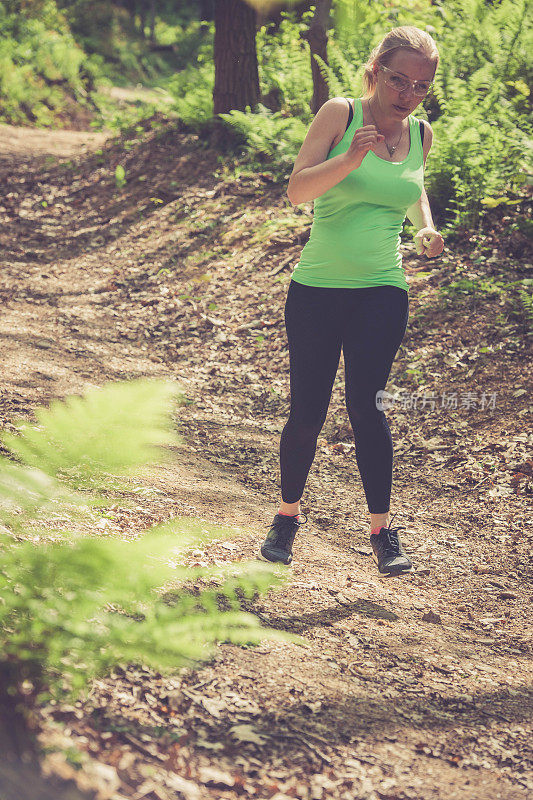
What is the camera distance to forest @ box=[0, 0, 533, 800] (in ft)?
6.25

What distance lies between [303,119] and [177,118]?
2651 millimetres

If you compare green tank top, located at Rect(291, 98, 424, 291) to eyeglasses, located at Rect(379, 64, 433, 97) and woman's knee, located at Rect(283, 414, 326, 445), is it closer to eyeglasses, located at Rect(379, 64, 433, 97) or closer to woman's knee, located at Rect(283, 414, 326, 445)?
eyeglasses, located at Rect(379, 64, 433, 97)

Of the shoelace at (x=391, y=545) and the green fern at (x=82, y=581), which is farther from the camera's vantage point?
the shoelace at (x=391, y=545)

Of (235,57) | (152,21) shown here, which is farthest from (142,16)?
(235,57)

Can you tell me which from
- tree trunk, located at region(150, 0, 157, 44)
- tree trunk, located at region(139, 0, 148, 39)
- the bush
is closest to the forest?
the bush

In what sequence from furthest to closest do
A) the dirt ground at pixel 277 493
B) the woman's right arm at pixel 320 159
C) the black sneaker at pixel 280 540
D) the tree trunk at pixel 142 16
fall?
the tree trunk at pixel 142 16, the black sneaker at pixel 280 540, the woman's right arm at pixel 320 159, the dirt ground at pixel 277 493

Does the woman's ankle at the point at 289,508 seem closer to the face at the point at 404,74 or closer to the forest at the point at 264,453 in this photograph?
the forest at the point at 264,453

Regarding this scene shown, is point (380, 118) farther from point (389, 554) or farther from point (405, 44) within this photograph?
point (389, 554)

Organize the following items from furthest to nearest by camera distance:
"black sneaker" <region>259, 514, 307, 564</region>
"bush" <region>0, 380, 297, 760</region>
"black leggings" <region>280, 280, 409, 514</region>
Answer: "black sneaker" <region>259, 514, 307, 564</region>, "black leggings" <region>280, 280, 409, 514</region>, "bush" <region>0, 380, 297, 760</region>

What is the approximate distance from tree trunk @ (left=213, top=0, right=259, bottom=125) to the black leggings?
788cm

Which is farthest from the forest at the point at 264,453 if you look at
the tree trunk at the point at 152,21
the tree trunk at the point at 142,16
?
the tree trunk at the point at 142,16

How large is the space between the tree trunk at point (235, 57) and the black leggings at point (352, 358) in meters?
7.88

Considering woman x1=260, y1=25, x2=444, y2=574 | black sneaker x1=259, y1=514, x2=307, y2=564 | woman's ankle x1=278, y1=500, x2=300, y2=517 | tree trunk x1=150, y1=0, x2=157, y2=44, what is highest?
tree trunk x1=150, y1=0, x2=157, y2=44

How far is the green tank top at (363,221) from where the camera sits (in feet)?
9.25
